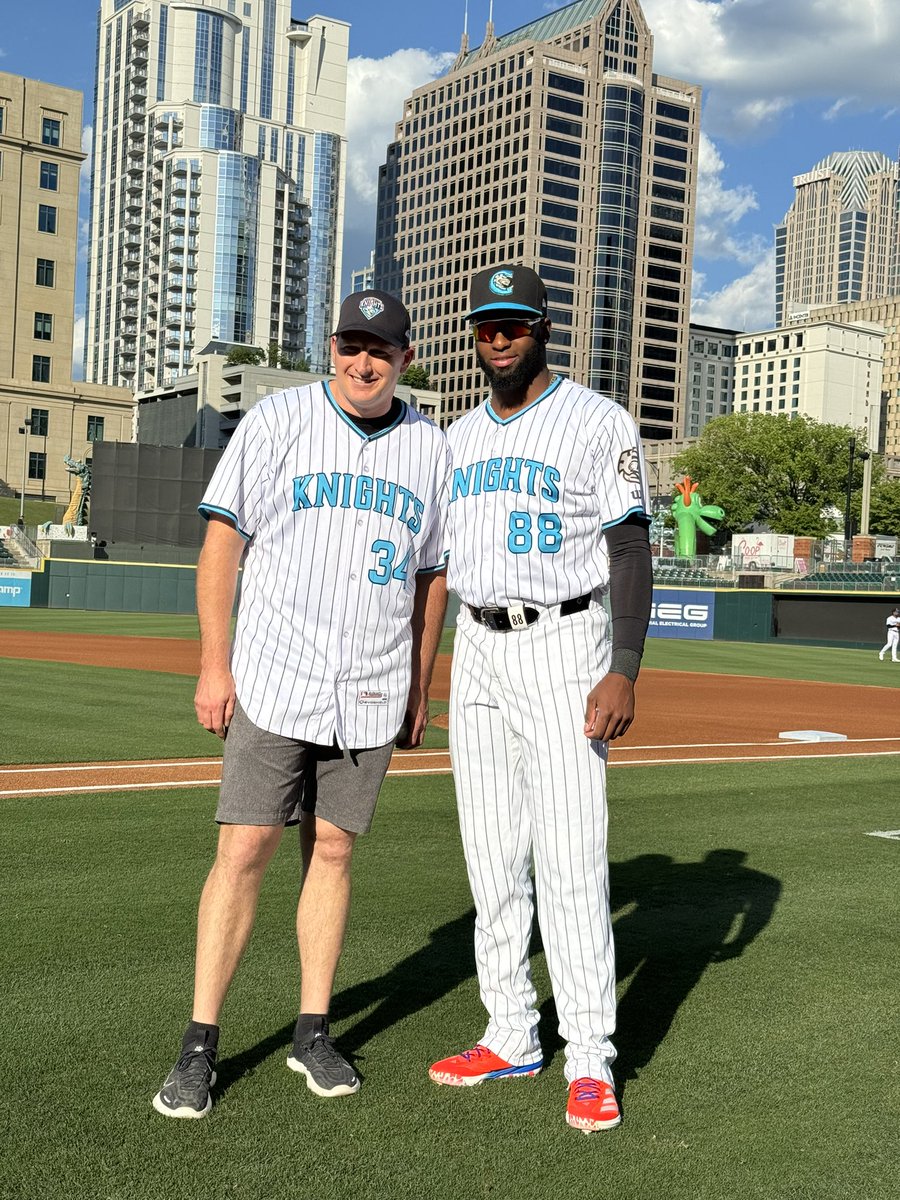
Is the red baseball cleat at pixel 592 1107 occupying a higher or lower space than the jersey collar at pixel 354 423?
lower

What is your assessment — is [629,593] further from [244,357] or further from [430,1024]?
[244,357]

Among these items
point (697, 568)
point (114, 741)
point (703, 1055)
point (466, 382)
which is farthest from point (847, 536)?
point (466, 382)

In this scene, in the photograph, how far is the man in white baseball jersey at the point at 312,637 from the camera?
11.1 ft

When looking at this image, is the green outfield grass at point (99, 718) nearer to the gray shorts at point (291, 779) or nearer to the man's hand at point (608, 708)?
the gray shorts at point (291, 779)

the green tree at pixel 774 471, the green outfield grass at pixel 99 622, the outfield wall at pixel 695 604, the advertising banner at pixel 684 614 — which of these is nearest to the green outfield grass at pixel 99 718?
the green outfield grass at pixel 99 622

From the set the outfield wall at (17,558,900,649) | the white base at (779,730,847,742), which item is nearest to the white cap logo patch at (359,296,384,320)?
the white base at (779,730,847,742)

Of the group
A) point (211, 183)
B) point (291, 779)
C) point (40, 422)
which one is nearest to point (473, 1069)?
point (291, 779)

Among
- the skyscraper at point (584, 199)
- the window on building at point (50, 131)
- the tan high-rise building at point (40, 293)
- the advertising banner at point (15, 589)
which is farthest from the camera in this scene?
the skyscraper at point (584, 199)

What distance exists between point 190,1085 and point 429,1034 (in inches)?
36.8

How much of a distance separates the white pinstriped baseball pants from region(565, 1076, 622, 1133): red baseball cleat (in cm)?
5

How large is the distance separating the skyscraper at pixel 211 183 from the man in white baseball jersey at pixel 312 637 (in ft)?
466

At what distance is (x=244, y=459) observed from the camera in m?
3.43

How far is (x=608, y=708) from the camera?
10.9 feet

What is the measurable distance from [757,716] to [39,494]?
233 ft
